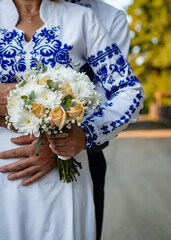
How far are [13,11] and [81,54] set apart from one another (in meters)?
0.43

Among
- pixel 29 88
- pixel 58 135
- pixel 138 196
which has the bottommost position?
pixel 138 196

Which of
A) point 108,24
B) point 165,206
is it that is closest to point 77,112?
point 108,24

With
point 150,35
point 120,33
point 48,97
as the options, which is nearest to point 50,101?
point 48,97

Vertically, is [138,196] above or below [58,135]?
below

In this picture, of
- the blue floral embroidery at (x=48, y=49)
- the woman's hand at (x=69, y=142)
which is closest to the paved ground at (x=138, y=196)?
the woman's hand at (x=69, y=142)

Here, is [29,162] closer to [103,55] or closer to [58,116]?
[58,116]

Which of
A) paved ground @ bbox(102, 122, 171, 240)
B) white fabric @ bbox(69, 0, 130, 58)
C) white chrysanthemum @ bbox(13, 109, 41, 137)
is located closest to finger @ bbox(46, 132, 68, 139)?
white chrysanthemum @ bbox(13, 109, 41, 137)

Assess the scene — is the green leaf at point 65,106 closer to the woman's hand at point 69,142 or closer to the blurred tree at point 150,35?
the woman's hand at point 69,142

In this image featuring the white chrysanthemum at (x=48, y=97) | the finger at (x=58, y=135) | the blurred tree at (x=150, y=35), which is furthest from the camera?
the blurred tree at (x=150, y=35)

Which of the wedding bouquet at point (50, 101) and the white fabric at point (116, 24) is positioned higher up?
the white fabric at point (116, 24)

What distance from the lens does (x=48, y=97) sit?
1.62 m

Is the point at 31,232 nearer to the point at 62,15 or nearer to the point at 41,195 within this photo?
the point at 41,195

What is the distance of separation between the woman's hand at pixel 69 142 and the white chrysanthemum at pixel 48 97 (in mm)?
232

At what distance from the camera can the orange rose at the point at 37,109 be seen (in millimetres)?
1612
